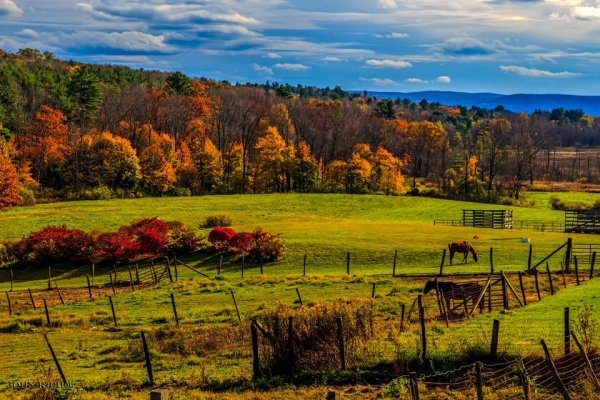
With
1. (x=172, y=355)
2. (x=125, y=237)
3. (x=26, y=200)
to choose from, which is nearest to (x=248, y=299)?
(x=172, y=355)

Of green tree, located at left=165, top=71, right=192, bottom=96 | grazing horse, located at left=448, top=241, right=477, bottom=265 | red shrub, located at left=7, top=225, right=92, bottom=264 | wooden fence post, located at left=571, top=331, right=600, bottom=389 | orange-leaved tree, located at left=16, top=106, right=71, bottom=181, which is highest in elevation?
green tree, located at left=165, top=71, right=192, bottom=96

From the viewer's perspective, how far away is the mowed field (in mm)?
19312

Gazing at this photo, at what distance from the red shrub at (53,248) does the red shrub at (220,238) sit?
32.9 feet

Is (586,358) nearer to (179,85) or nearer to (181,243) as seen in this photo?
(181,243)

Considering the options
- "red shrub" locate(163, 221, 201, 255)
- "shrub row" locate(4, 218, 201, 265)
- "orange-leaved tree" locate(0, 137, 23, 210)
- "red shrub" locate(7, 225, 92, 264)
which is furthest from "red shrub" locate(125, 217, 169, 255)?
"orange-leaved tree" locate(0, 137, 23, 210)

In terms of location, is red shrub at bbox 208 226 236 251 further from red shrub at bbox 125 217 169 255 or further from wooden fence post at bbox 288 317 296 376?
wooden fence post at bbox 288 317 296 376

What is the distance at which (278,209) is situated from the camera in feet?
287

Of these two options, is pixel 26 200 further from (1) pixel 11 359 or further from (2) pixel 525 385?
(2) pixel 525 385

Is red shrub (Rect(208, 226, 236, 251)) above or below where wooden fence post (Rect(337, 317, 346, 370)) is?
below

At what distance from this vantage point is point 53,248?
53406mm

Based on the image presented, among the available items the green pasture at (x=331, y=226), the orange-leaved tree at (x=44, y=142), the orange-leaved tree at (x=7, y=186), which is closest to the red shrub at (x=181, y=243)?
the green pasture at (x=331, y=226)

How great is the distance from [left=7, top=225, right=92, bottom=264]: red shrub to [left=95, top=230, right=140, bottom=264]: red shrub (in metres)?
0.90

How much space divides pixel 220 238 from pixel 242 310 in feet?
72.8

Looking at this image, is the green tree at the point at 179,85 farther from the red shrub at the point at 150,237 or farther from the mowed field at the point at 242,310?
the red shrub at the point at 150,237
